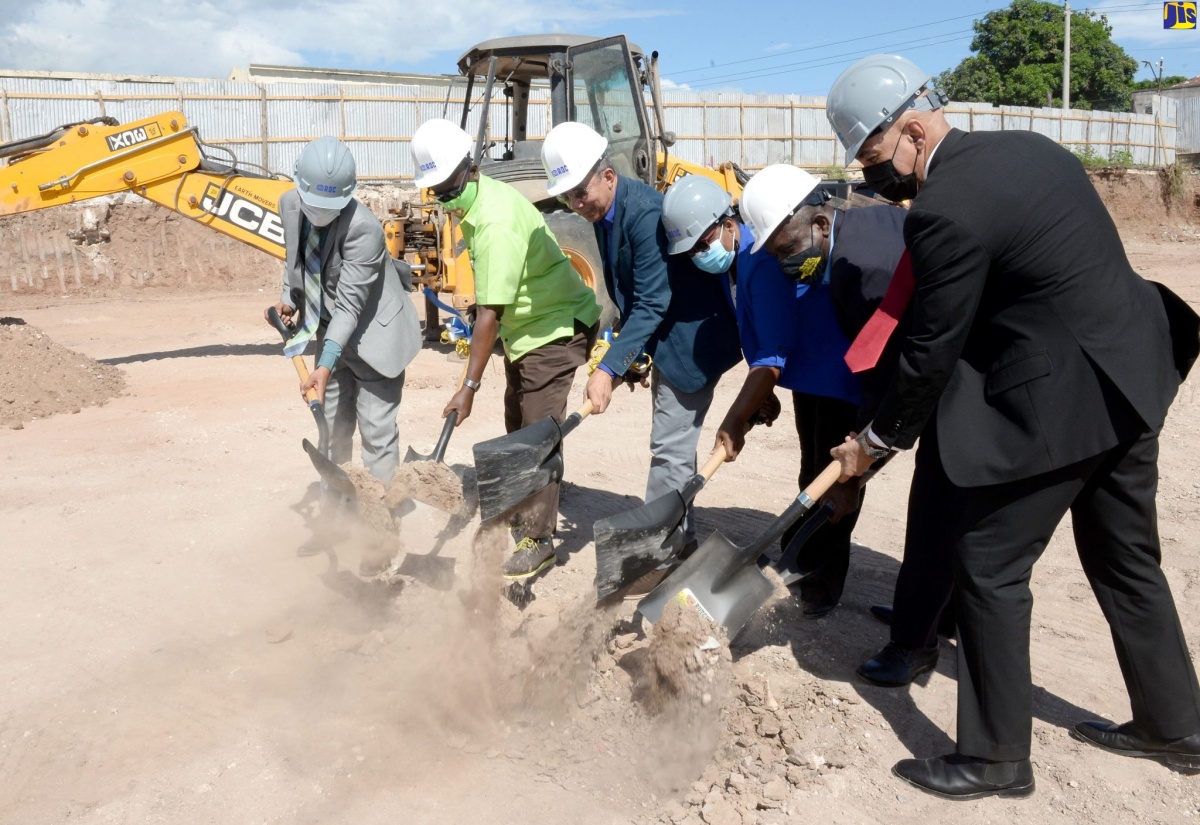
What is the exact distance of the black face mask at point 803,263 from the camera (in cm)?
344

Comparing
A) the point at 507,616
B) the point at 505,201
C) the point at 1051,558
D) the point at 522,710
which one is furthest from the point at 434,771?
the point at 1051,558

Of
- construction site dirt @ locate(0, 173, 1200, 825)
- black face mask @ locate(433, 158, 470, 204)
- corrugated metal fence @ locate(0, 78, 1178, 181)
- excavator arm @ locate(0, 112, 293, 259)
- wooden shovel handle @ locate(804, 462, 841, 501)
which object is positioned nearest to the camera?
construction site dirt @ locate(0, 173, 1200, 825)

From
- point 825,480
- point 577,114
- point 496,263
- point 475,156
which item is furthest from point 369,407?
point 577,114

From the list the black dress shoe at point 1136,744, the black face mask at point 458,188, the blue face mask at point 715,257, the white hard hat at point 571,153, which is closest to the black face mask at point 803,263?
the blue face mask at point 715,257

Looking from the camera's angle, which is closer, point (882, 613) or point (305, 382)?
point (882, 613)

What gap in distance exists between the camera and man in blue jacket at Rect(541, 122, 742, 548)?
12.9ft

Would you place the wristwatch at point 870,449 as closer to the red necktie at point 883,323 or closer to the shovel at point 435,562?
the red necktie at point 883,323

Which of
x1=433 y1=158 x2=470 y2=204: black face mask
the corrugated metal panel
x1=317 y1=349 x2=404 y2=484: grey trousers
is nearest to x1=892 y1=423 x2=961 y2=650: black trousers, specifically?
x1=433 y1=158 x2=470 y2=204: black face mask

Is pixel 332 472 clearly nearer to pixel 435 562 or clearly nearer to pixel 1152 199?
pixel 435 562

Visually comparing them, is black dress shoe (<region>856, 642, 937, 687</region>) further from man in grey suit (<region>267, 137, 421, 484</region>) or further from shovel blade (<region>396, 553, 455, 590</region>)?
man in grey suit (<region>267, 137, 421, 484</region>)

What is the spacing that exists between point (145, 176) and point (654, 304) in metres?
7.17

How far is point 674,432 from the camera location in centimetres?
418

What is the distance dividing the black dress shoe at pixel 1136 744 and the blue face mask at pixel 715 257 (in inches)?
79.4

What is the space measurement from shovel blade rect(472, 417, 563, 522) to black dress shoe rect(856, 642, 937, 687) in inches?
56.5
